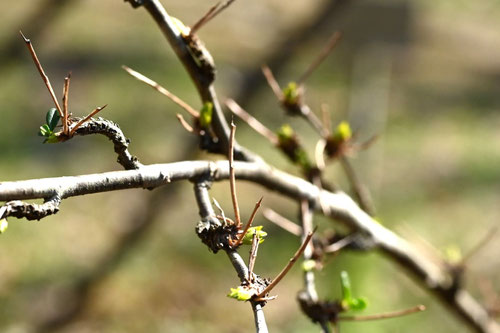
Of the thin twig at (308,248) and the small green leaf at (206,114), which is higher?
the small green leaf at (206,114)

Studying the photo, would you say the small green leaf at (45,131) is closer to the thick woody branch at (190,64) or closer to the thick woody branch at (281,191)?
the thick woody branch at (281,191)

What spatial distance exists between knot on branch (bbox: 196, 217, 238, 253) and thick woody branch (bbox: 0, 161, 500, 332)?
0.06 meters

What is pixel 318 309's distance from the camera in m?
0.71

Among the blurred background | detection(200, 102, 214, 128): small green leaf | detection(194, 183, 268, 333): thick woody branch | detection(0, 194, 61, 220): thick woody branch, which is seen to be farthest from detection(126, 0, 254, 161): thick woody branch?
the blurred background

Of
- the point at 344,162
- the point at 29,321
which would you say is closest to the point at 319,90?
the point at 29,321

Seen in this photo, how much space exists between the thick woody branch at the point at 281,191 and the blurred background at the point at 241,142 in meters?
0.25

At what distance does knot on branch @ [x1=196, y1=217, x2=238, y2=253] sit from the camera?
54cm

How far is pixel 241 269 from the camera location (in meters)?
0.49

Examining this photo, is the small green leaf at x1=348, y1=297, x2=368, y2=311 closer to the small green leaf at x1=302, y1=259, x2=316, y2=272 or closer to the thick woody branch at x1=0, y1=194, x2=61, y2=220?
the small green leaf at x1=302, y1=259, x2=316, y2=272

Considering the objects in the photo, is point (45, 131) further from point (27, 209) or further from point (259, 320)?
point (259, 320)

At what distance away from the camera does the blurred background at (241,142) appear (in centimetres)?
219

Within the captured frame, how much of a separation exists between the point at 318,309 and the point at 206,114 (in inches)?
11.0

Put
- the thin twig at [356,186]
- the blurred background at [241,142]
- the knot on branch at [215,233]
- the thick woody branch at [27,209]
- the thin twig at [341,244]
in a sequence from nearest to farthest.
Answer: the thick woody branch at [27,209]
the knot on branch at [215,233]
the thin twig at [341,244]
the thin twig at [356,186]
the blurred background at [241,142]

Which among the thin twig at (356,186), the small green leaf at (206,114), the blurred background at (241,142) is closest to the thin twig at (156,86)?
the small green leaf at (206,114)
